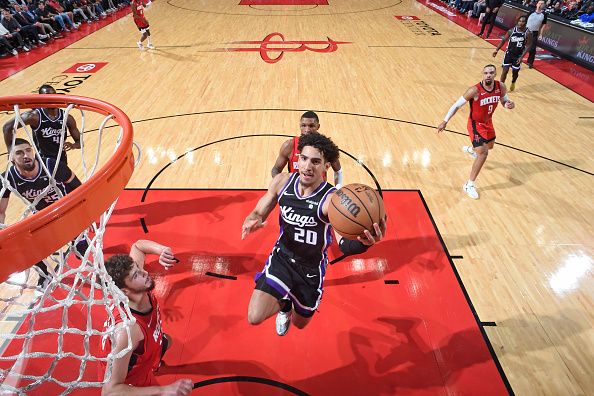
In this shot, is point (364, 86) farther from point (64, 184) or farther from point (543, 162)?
point (64, 184)

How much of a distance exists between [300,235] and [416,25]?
44.5 ft

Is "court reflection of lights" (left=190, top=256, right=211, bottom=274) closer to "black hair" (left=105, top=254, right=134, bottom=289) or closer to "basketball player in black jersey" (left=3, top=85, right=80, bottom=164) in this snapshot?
"black hair" (left=105, top=254, right=134, bottom=289)

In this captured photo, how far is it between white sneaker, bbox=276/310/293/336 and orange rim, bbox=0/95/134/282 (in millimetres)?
1870

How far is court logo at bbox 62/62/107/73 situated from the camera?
30.8 ft

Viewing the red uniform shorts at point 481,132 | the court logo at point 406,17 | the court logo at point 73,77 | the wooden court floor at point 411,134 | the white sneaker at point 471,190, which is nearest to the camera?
the wooden court floor at point 411,134

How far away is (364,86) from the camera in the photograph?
8.65m

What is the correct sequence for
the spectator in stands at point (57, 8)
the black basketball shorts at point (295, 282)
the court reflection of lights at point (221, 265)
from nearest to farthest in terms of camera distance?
the black basketball shorts at point (295, 282)
the court reflection of lights at point (221, 265)
the spectator in stands at point (57, 8)

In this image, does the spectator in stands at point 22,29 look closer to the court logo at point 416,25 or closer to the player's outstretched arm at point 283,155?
the player's outstretched arm at point 283,155

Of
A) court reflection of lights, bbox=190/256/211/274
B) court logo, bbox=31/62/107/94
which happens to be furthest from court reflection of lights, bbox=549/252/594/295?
court logo, bbox=31/62/107/94

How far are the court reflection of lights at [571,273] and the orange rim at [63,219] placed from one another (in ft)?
13.5

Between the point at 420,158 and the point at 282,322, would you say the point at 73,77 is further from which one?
the point at 282,322

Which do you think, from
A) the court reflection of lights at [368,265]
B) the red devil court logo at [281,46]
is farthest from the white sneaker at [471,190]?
the red devil court logo at [281,46]

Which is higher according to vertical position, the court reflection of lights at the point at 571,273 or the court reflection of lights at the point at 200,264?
the court reflection of lights at the point at 200,264

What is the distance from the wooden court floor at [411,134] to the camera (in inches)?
142
